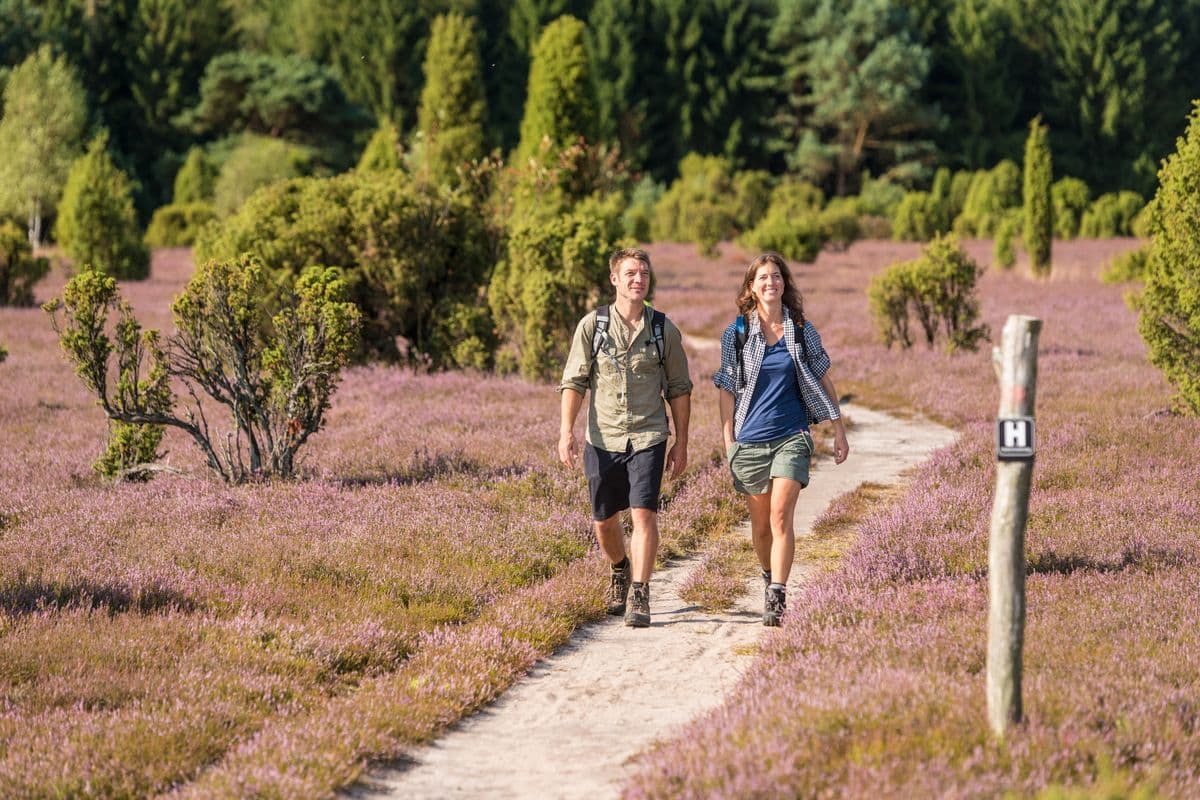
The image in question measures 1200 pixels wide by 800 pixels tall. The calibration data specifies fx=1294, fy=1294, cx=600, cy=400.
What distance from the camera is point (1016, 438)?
4910 mm

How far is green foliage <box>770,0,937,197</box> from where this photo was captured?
68.6m

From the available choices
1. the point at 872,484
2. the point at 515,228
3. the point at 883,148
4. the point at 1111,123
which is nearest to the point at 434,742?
the point at 872,484

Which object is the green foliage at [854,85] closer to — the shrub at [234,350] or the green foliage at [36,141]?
the green foliage at [36,141]

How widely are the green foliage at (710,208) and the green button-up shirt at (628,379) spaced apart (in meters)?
39.3

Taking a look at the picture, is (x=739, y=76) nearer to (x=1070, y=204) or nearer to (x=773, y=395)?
(x=1070, y=204)

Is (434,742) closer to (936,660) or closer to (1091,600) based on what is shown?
(936,660)

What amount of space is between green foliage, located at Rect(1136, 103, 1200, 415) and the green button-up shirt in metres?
7.37

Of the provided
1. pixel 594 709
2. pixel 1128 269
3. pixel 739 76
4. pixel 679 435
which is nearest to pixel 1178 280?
pixel 679 435

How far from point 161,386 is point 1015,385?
7815 millimetres

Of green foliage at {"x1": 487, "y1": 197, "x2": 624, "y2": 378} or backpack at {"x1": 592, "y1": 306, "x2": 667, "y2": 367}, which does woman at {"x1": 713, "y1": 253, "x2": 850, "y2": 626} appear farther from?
green foliage at {"x1": 487, "y1": 197, "x2": 624, "y2": 378}

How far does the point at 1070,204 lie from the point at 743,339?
5606 centimetres

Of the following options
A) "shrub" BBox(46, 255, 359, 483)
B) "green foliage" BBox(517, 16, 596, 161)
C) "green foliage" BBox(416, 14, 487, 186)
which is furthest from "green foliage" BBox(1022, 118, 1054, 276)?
"shrub" BBox(46, 255, 359, 483)

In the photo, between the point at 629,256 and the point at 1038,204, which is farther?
the point at 1038,204

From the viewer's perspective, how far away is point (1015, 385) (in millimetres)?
4973
